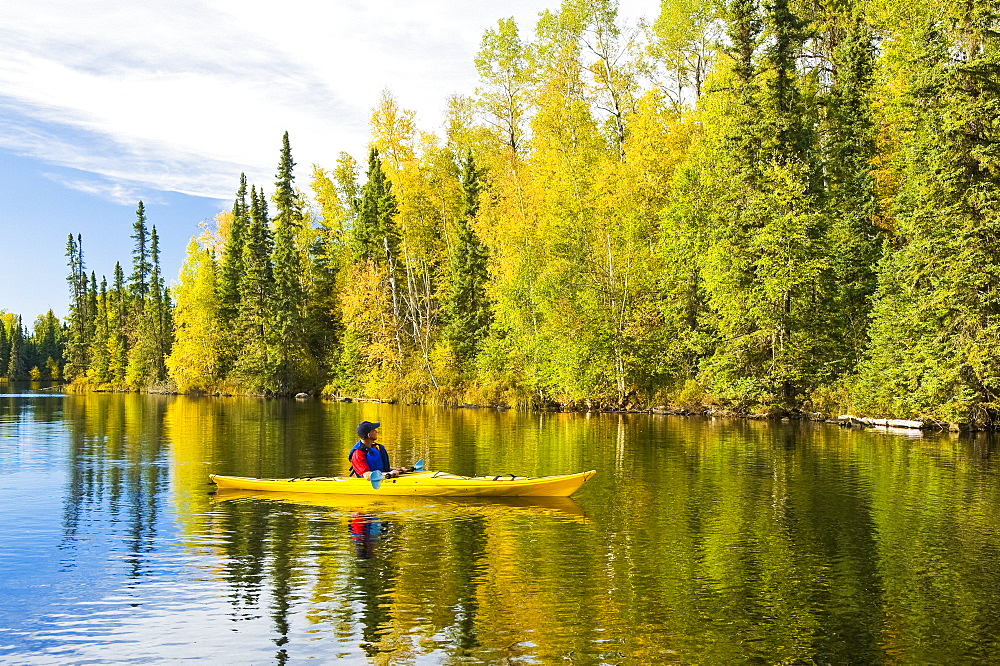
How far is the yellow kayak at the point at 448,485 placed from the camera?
18.2 meters

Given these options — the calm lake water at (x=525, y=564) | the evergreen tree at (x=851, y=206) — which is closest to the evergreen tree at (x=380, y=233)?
the evergreen tree at (x=851, y=206)

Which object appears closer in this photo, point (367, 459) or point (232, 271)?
point (367, 459)

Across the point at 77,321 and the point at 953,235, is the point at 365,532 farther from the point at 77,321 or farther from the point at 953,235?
the point at 77,321

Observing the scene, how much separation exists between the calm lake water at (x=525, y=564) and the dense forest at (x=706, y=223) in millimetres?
10333

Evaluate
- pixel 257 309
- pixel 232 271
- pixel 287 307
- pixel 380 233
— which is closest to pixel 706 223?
pixel 380 233

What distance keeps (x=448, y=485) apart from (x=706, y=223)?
28015 millimetres

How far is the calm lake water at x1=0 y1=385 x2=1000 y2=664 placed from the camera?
9.51 metres

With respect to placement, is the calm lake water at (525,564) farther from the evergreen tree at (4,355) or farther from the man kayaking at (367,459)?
the evergreen tree at (4,355)

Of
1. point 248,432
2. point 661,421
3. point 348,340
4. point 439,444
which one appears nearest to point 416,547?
point 439,444

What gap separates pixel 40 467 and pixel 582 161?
29.8 meters

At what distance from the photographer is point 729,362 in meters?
38.4

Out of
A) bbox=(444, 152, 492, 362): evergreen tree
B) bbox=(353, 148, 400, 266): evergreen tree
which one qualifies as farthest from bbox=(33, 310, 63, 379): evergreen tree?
bbox=(444, 152, 492, 362): evergreen tree

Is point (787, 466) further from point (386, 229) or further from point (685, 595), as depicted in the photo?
point (386, 229)

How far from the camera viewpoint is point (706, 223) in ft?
138
